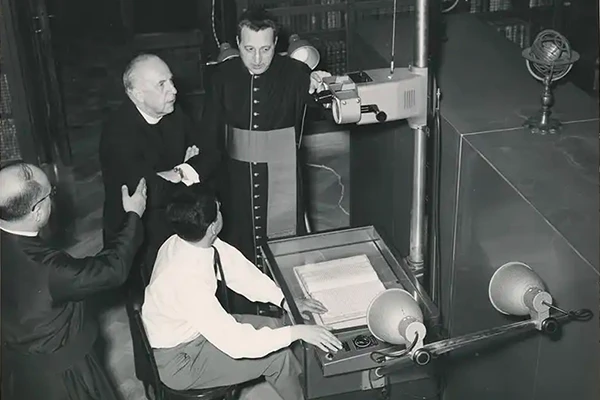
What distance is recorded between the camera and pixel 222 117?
9.97 feet

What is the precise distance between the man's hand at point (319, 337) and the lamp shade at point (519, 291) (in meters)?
0.40

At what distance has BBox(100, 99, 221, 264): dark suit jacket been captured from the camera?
2812 mm

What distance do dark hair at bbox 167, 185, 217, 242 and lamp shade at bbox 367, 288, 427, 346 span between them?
0.50 metres

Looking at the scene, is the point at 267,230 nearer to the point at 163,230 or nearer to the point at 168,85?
the point at 163,230

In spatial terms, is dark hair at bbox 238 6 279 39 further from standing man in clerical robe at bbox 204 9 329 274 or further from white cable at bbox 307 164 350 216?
white cable at bbox 307 164 350 216

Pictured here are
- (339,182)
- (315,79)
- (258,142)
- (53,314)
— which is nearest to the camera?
(53,314)

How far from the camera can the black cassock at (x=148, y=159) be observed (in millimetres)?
2812

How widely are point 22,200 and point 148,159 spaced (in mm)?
628

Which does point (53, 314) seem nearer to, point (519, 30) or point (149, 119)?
point (149, 119)

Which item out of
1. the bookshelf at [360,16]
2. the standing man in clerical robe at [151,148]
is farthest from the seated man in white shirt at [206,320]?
the bookshelf at [360,16]

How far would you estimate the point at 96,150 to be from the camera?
15.0 ft

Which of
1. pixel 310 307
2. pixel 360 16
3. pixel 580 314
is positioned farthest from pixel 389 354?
pixel 360 16

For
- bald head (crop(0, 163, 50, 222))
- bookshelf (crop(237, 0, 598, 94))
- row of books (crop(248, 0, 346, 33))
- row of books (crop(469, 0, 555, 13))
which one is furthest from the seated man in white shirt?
row of books (crop(469, 0, 555, 13))

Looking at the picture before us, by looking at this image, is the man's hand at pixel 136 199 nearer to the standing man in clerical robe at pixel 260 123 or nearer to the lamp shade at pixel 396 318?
the standing man in clerical robe at pixel 260 123
